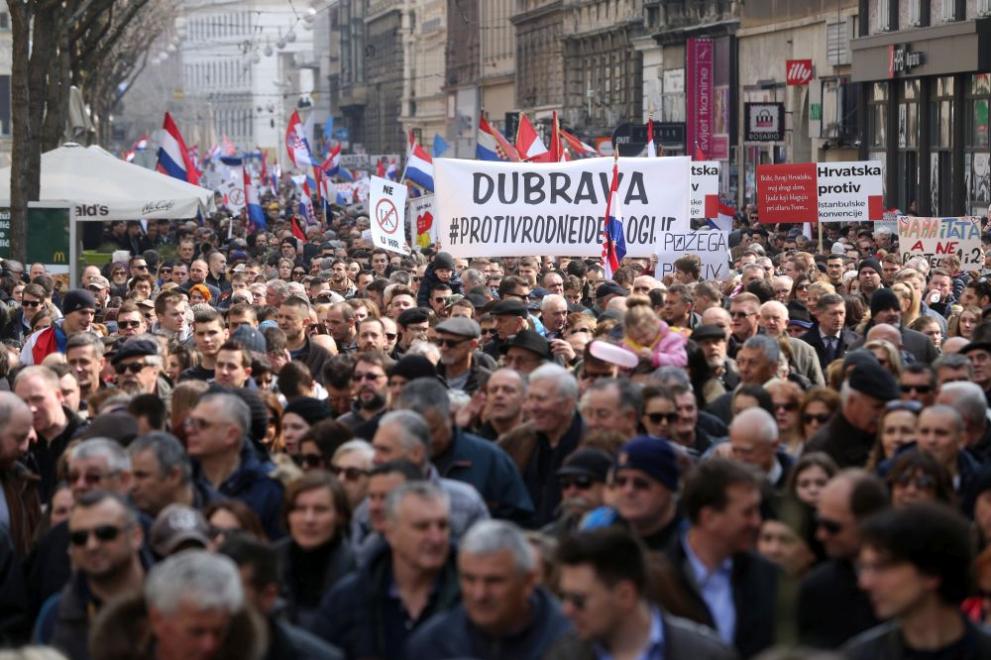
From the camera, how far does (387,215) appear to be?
2369cm

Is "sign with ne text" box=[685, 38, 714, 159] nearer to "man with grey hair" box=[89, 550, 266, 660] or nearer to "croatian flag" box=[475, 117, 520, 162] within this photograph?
"croatian flag" box=[475, 117, 520, 162]

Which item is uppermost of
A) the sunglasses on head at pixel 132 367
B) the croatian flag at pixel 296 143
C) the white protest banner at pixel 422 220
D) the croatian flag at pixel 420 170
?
the croatian flag at pixel 296 143

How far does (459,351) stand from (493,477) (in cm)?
361

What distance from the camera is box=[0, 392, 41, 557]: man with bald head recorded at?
8922 millimetres

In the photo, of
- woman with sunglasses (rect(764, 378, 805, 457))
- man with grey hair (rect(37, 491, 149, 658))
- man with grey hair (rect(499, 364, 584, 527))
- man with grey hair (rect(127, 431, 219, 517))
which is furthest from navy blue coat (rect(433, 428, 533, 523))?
man with grey hair (rect(37, 491, 149, 658))

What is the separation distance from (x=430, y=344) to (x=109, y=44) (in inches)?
1145

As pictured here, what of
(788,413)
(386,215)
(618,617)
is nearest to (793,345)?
(788,413)

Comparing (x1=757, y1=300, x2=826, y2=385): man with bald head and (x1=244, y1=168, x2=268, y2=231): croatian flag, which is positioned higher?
(x1=244, y1=168, x2=268, y2=231): croatian flag

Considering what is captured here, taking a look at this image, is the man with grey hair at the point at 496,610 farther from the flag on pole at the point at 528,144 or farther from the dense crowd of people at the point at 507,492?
the flag on pole at the point at 528,144

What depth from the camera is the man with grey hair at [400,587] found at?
22.2 feet

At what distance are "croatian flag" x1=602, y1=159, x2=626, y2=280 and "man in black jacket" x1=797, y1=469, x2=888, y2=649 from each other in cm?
1203

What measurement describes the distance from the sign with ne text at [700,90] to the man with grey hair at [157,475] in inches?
1887

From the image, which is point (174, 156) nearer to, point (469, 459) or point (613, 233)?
point (613, 233)

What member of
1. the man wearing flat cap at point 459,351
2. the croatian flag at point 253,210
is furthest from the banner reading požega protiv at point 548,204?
the croatian flag at point 253,210
